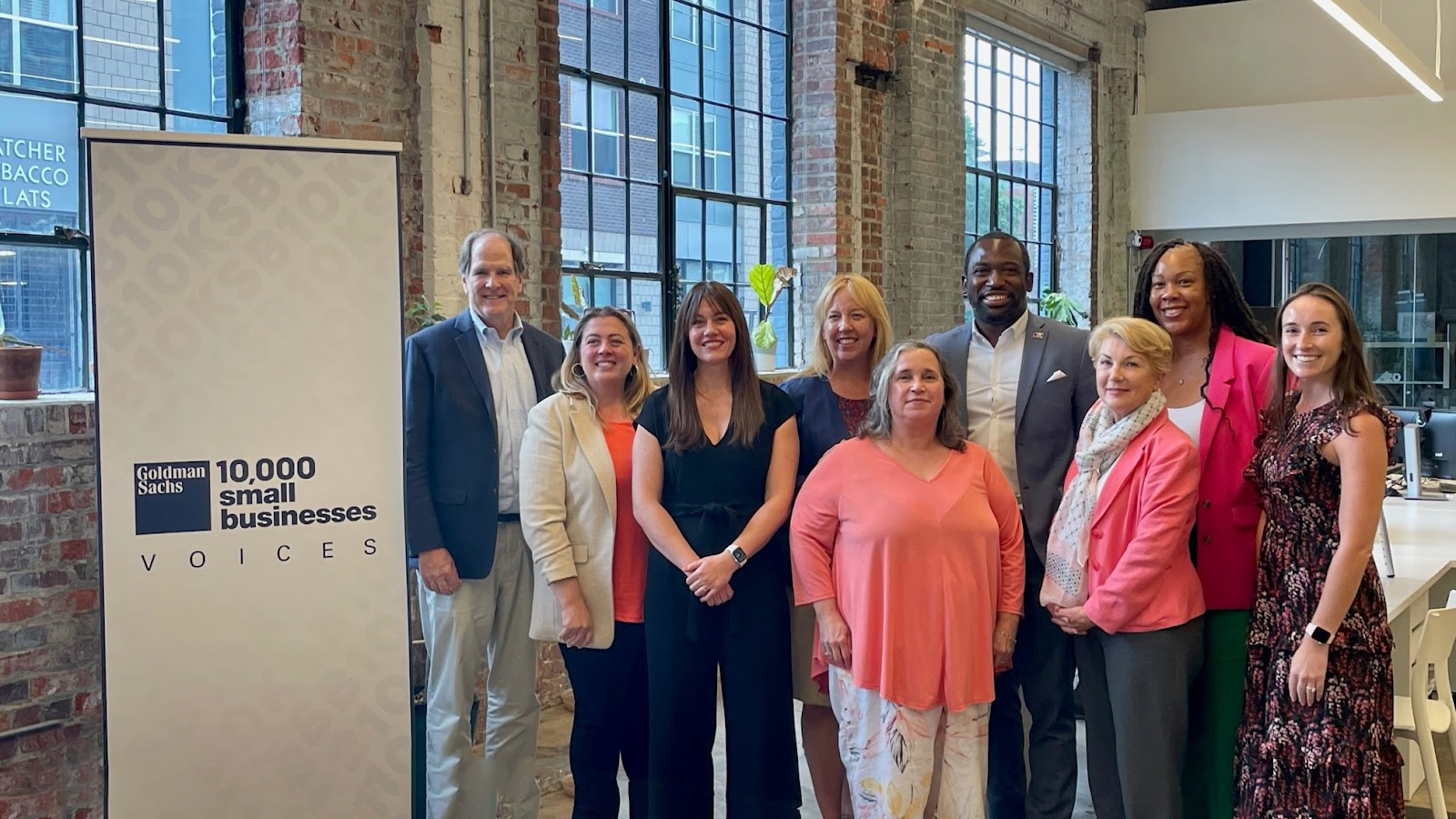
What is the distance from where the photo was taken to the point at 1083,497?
10.2ft

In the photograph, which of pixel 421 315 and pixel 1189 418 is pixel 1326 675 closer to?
pixel 1189 418

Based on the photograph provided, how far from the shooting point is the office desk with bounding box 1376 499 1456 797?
4074mm

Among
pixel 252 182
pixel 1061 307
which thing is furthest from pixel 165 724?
pixel 1061 307

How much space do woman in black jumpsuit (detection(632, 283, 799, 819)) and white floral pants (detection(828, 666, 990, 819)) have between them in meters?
0.24

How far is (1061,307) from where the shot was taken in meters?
9.27

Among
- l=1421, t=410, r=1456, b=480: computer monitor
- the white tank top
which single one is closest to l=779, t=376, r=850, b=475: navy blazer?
the white tank top

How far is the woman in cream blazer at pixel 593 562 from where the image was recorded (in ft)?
10.9

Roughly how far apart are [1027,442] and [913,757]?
895mm

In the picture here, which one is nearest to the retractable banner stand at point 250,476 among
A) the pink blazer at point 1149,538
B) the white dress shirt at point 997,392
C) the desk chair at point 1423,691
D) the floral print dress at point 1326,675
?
the white dress shirt at point 997,392

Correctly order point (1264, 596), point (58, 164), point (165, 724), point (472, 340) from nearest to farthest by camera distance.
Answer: point (1264, 596), point (165, 724), point (472, 340), point (58, 164)

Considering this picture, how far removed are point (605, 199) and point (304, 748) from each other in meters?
3.28

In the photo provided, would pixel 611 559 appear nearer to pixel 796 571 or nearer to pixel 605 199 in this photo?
pixel 796 571

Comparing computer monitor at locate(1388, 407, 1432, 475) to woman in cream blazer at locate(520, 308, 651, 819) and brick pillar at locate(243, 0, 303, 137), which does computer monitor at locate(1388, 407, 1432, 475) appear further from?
brick pillar at locate(243, 0, 303, 137)

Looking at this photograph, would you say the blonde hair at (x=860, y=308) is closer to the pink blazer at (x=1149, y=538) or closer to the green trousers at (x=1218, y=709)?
the pink blazer at (x=1149, y=538)
